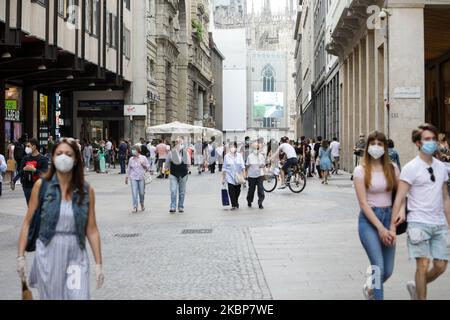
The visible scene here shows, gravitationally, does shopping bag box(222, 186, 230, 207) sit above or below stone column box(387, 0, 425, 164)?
below

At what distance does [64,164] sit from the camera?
5145 mm

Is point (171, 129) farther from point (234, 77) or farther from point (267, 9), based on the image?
point (267, 9)

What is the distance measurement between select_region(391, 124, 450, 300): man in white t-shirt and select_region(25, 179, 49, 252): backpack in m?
3.01

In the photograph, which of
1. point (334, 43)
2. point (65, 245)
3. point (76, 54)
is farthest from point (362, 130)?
point (65, 245)

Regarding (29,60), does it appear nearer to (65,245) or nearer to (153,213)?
(153,213)

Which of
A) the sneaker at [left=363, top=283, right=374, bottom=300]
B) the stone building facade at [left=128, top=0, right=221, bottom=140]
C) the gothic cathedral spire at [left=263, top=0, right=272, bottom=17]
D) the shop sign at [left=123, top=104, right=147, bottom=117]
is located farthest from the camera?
the gothic cathedral spire at [left=263, top=0, right=272, bottom=17]

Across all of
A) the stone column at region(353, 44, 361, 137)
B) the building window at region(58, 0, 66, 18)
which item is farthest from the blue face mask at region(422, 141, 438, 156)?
the stone column at region(353, 44, 361, 137)

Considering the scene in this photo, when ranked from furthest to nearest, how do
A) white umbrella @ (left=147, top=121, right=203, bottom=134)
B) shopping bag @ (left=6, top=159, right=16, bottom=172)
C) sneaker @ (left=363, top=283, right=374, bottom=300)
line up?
white umbrella @ (left=147, top=121, right=203, bottom=134) → shopping bag @ (left=6, top=159, right=16, bottom=172) → sneaker @ (left=363, top=283, right=374, bottom=300)

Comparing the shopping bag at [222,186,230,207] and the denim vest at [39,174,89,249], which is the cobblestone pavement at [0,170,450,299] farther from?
the denim vest at [39,174,89,249]

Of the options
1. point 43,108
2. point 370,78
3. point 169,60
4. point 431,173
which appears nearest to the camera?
point 431,173

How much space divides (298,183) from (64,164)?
57.4ft

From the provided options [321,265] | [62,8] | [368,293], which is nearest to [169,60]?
[62,8]

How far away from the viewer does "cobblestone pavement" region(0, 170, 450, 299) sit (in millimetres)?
7633
